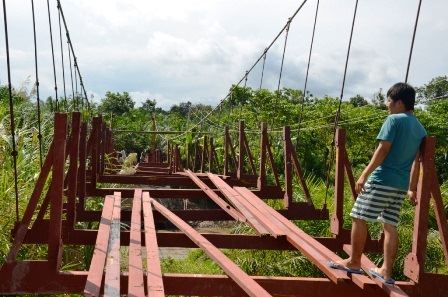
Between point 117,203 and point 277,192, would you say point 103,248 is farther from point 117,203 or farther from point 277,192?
point 277,192

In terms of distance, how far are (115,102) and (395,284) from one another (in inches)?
1374

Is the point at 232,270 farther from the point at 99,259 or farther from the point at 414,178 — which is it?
the point at 414,178

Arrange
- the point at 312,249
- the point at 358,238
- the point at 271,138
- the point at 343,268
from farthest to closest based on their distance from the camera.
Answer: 1. the point at 271,138
2. the point at 312,249
3. the point at 343,268
4. the point at 358,238

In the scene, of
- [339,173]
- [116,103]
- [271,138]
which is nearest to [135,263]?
[339,173]

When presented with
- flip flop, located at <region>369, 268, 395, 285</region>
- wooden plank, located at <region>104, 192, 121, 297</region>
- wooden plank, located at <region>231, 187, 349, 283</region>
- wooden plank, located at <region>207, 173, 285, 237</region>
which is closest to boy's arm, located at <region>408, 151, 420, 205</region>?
flip flop, located at <region>369, 268, 395, 285</region>

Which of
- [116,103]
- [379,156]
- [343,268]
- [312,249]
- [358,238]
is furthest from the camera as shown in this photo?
[116,103]

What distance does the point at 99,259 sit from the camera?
3.58 meters

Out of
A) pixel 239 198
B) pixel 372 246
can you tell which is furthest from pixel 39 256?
pixel 372 246

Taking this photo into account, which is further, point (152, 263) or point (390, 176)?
point (152, 263)

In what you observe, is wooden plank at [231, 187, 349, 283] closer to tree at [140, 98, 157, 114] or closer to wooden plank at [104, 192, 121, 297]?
wooden plank at [104, 192, 121, 297]

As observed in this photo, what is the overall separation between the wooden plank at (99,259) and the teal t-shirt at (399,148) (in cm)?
150

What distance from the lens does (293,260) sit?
1022 cm

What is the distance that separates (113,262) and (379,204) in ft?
4.85

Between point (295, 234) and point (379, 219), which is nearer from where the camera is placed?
point (379, 219)
